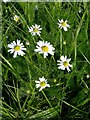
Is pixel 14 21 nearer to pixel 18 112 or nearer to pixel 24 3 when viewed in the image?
pixel 24 3

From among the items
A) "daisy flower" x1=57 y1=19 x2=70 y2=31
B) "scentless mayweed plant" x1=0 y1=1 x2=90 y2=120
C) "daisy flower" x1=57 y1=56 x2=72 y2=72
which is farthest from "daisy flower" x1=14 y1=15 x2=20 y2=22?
"daisy flower" x1=57 y1=56 x2=72 y2=72

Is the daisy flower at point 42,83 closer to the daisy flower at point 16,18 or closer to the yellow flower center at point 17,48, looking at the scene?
the yellow flower center at point 17,48

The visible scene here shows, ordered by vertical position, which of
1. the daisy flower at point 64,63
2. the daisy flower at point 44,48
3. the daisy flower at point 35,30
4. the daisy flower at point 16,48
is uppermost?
the daisy flower at point 35,30

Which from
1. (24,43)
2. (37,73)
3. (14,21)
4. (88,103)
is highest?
(14,21)

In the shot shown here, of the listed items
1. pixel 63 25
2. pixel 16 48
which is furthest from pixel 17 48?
pixel 63 25

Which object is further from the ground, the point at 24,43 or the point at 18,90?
the point at 24,43

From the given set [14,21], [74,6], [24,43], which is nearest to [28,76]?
[24,43]

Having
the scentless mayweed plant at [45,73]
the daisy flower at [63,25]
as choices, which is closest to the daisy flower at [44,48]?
the scentless mayweed plant at [45,73]

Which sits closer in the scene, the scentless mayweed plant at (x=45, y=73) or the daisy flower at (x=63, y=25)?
the scentless mayweed plant at (x=45, y=73)
